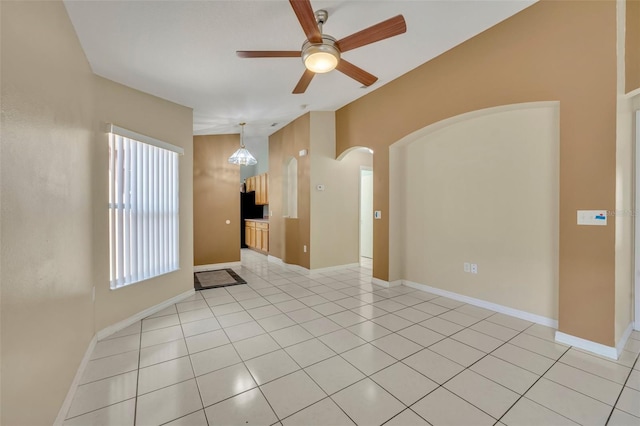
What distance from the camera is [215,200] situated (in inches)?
234

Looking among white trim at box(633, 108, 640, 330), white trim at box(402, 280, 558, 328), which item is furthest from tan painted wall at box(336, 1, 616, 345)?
white trim at box(633, 108, 640, 330)

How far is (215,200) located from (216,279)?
72.7 inches

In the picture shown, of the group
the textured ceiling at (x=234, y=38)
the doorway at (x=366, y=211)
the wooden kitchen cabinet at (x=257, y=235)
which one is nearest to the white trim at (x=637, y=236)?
the textured ceiling at (x=234, y=38)

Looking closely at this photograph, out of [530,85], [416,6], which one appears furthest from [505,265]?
[416,6]

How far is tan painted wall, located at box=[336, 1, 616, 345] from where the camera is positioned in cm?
223

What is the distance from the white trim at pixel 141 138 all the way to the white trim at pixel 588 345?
4.92 meters

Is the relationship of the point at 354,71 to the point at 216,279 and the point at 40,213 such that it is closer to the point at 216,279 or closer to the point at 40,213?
the point at 40,213

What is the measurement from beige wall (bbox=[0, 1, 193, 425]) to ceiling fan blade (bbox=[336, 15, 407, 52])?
1.97 m

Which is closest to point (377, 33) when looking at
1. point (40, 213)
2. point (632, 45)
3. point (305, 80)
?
point (305, 80)

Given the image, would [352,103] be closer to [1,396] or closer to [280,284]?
[280,284]

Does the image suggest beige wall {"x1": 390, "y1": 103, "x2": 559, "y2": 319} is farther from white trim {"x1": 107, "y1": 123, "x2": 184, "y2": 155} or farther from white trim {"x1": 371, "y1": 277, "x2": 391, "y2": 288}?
white trim {"x1": 107, "y1": 123, "x2": 184, "y2": 155}

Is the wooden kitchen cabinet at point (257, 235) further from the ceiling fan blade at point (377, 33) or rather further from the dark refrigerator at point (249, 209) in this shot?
the ceiling fan blade at point (377, 33)

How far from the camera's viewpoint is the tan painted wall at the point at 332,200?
522 centimetres

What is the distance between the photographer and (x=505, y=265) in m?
3.20
